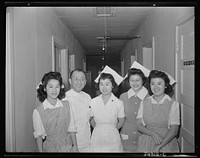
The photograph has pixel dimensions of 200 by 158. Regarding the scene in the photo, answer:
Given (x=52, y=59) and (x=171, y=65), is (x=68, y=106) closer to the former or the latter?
(x=52, y=59)

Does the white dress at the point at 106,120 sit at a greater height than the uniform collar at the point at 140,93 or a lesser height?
lesser

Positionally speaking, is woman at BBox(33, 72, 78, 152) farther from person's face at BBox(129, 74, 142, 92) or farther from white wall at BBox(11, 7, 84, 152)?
person's face at BBox(129, 74, 142, 92)

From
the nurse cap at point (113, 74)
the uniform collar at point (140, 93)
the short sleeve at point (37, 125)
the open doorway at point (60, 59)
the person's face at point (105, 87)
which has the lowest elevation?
the short sleeve at point (37, 125)

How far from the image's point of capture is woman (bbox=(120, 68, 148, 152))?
1.72 metres

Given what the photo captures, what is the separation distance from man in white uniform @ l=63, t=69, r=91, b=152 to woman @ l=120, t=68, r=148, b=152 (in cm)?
26

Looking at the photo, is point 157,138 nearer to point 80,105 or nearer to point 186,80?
point 186,80

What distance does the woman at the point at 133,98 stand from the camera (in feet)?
5.65

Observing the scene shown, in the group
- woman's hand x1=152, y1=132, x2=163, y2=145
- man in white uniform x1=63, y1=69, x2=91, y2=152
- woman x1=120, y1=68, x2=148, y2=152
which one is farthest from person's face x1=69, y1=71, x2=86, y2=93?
woman's hand x1=152, y1=132, x2=163, y2=145

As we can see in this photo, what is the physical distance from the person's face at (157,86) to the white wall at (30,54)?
54 centimetres

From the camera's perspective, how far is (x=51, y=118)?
5.54ft

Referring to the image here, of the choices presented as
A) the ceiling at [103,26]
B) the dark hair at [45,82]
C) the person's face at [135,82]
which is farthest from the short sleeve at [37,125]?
the person's face at [135,82]

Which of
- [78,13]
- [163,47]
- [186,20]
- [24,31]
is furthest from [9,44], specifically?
[186,20]

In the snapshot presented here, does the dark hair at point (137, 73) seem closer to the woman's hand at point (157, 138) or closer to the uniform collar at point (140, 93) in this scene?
the uniform collar at point (140, 93)

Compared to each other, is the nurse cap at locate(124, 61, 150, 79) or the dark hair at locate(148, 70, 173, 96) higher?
the nurse cap at locate(124, 61, 150, 79)
